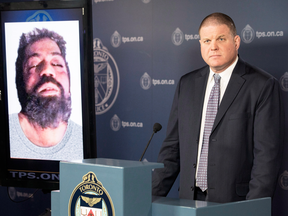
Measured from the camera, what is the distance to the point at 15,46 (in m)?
2.60

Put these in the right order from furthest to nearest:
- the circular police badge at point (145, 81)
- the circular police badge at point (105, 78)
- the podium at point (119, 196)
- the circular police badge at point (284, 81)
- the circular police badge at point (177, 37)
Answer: the circular police badge at point (105, 78) < the circular police badge at point (145, 81) < the circular police badge at point (177, 37) < the circular police badge at point (284, 81) < the podium at point (119, 196)

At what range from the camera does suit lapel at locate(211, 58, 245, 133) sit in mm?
2072

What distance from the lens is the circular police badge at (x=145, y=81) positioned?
3230 mm

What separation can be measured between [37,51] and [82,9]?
0.47 m

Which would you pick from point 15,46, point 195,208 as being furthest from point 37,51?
point 195,208

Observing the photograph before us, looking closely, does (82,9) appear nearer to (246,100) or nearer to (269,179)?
(246,100)

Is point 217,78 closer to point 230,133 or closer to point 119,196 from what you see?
point 230,133

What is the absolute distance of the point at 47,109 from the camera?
2537 mm

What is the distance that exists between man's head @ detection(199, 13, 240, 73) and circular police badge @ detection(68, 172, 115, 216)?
144cm

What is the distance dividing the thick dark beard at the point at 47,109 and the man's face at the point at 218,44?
1071mm

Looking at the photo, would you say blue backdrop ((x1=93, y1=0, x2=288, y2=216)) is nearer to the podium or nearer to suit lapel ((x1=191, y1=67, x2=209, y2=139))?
suit lapel ((x1=191, y1=67, x2=209, y2=139))

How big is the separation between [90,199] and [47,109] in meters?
1.74

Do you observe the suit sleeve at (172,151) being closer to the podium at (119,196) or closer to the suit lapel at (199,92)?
the suit lapel at (199,92)

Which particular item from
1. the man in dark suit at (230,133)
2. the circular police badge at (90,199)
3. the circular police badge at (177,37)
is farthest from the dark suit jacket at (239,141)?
the circular police badge at (90,199)
